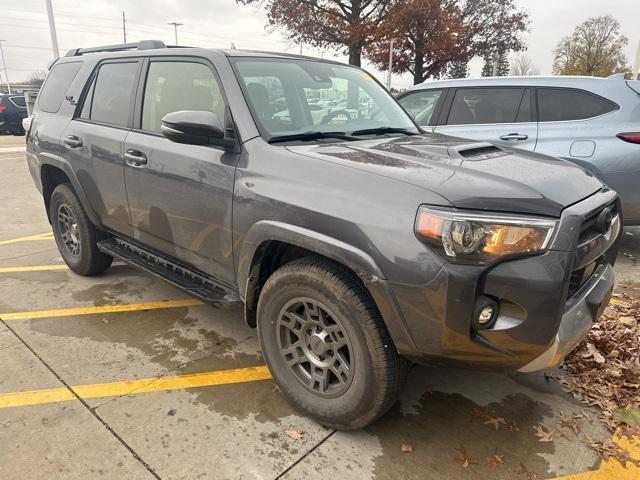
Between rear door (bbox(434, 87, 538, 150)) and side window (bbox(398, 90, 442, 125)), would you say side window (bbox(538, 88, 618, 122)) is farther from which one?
side window (bbox(398, 90, 442, 125))

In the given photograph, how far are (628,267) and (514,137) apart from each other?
1.76 metres

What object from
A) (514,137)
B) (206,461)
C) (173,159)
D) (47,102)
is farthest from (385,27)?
(206,461)

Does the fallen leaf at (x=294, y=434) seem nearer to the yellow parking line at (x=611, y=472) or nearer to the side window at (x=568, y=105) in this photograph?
the yellow parking line at (x=611, y=472)

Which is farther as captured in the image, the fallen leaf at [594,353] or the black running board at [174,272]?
the fallen leaf at [594,353]

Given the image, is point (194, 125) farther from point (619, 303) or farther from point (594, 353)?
point (619, 303)

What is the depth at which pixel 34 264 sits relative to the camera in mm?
4945

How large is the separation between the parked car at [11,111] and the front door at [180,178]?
1937 centimetres

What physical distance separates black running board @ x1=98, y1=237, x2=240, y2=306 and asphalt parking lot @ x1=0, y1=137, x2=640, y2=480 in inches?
A: 18.1

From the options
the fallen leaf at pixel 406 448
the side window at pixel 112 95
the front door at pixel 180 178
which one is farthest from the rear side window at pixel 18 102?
the fallen leaf at pixel 406 448

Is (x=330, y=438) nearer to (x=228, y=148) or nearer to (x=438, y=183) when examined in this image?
(x=438, y=183)

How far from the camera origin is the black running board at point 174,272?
9.78 feet

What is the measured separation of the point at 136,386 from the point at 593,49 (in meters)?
51.2

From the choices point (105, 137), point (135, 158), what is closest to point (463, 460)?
point (135, 158)

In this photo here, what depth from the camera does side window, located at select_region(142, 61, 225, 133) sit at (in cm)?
300
